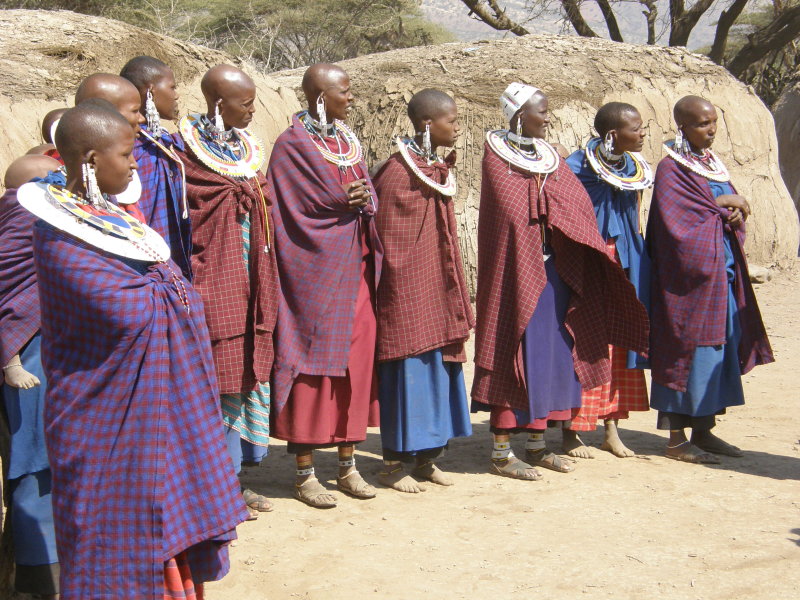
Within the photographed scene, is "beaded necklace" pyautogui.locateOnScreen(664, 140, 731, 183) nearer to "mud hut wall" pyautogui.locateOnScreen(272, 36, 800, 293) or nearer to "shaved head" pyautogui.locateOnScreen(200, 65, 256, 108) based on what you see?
"shaved head" pyautogui.locateOnScreen(200, 65, 256, 108)

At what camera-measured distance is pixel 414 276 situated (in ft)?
17.4

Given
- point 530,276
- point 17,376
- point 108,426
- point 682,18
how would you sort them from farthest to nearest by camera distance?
point 682,18
point 530,276
point 17,376
point 108,426

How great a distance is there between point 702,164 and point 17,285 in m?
4.06

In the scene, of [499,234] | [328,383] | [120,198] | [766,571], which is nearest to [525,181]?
[499,234]

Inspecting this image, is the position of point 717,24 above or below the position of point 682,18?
below

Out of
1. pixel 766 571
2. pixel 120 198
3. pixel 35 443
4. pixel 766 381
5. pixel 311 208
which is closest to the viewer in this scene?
pixel 120 198

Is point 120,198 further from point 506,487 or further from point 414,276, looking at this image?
point 506,487

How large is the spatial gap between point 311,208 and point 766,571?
2739 millimetres

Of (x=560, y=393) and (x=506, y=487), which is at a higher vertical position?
(x=560, y=393)

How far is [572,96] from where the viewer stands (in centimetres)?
1051

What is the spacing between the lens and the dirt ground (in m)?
4.08

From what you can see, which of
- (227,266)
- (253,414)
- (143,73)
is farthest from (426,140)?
(253,414)

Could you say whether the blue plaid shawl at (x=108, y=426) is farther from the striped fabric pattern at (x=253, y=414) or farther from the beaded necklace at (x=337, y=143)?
the beaded necklace at (x=337, y=143)

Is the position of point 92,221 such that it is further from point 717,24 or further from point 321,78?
point 717,24
